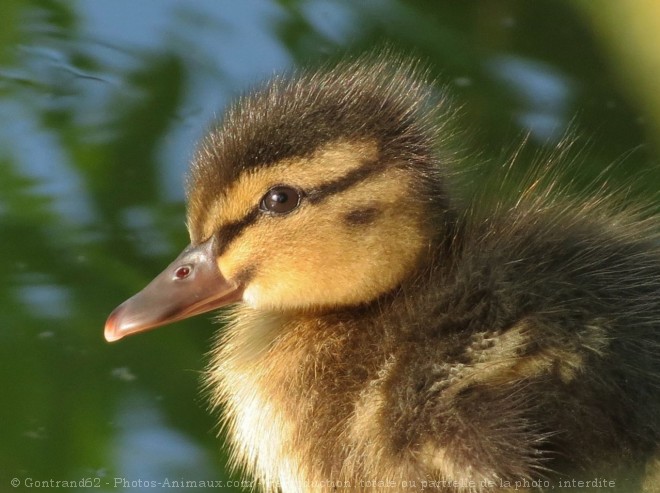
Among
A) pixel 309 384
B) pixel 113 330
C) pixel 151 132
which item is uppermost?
pixel 309 384

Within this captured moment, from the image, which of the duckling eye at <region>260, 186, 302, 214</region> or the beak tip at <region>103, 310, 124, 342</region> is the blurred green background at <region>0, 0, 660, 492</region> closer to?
the beak tip at <region>103, 310, 124, 342</region>

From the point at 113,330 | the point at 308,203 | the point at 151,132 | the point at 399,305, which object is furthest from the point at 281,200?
the point at 151,132

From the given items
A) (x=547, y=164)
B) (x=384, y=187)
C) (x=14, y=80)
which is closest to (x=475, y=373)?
(x=384, y=187)

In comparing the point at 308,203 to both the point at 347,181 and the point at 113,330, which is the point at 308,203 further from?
the point at 113,330

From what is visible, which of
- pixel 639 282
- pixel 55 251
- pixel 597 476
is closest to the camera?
pixel 597 476

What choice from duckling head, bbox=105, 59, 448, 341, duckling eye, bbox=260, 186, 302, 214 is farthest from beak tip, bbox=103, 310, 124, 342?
duckling eye, bbox=260, 186, 302, 214

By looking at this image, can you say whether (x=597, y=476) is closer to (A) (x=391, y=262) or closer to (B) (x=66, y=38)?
(A) (x=391, y=262)

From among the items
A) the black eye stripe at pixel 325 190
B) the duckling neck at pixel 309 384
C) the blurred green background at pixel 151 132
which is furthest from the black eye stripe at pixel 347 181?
the blurred green background at pixel 151 132
